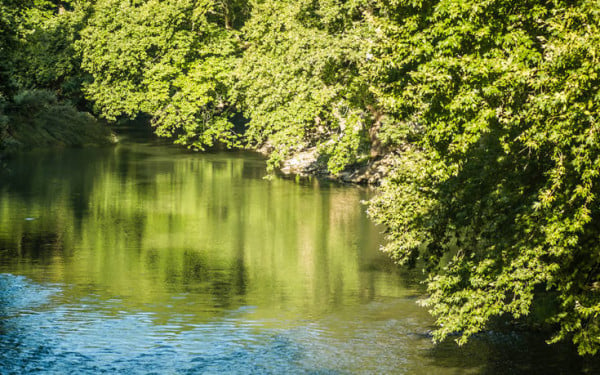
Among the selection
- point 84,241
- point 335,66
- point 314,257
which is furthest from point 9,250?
point 335,66

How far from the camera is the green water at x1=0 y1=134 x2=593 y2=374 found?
17906 mm

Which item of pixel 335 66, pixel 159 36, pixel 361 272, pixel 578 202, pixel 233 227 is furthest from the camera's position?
pixel 159 36

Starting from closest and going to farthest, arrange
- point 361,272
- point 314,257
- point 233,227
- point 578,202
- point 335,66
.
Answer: point 578,202 < point 361,272 < point 314,257 < point 233,227 < point 335,66

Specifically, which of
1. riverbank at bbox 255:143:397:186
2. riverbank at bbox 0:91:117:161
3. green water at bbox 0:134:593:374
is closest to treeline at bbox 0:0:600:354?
green water at bbox 0:134:593:374

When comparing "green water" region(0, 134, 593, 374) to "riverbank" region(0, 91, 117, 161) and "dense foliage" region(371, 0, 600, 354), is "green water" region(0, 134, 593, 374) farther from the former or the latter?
"riverbank" region(0, 91, 117, 161)

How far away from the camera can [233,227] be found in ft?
109

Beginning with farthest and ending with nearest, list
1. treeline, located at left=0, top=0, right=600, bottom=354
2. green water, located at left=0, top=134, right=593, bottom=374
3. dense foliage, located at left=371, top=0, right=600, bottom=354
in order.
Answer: green water, located at left=0, top=134, right=593, bottom=374
treeline, located at left=0, top=0, right=600, bottom=354
dense foliage, located at left=371, top=0, right=600, bottom=354

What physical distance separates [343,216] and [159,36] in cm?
2084

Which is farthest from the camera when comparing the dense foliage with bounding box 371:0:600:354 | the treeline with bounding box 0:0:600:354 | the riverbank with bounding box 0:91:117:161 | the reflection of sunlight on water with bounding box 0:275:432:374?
the riverbank with bounding box 0:91:117:161

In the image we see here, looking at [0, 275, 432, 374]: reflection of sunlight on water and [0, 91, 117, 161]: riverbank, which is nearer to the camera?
[0, 275, 432, 374]: reflection of sunlight on water

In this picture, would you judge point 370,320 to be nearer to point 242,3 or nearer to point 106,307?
point 106,307

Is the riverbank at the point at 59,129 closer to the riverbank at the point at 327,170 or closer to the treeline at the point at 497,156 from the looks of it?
the riverbank at the point at 327,170

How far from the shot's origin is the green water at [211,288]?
17906 mm

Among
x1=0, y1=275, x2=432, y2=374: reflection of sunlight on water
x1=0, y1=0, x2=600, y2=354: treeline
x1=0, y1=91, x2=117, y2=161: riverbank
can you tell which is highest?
x1=0, y1=91, x2=117, y2=161: riverbank
